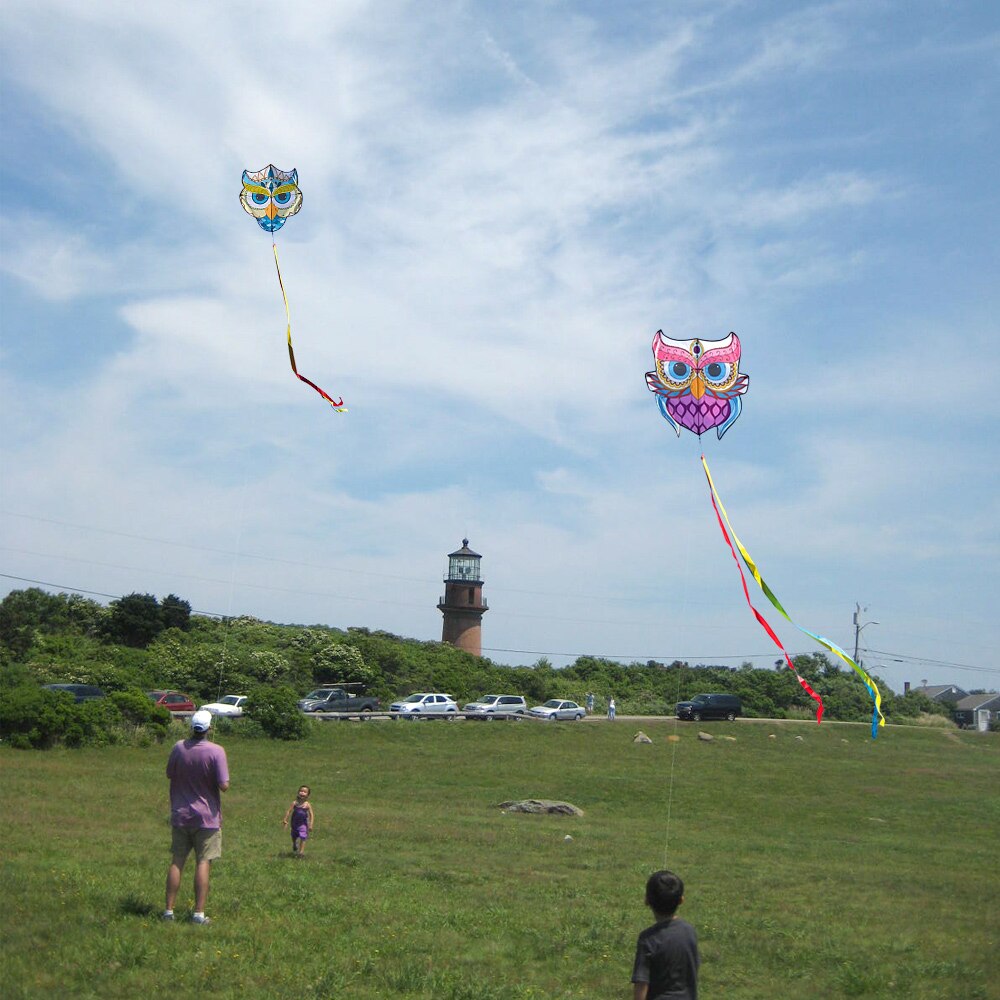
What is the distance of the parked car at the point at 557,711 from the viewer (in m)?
47.3

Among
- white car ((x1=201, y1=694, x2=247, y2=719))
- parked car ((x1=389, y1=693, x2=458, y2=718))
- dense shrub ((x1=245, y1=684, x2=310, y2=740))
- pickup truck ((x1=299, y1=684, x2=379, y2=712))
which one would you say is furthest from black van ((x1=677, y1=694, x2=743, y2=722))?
dense shrub ((x1=245, y1=684, x2=310, y2=740))

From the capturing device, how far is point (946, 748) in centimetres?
4647

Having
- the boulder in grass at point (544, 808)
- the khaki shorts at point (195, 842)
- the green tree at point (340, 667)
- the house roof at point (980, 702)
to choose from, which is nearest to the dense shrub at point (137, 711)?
the boulder in grass at point (544, 808)

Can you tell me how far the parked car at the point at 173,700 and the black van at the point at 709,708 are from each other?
924 inches

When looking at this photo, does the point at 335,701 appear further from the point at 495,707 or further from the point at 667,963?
the point at 667,963

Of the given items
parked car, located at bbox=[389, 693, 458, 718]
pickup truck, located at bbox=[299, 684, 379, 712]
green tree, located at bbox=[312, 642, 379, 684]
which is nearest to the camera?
pickup truck, located at bbox=[299, 684, 379, 712]

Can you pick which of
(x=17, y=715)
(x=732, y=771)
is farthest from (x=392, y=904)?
(x=732, y=771)

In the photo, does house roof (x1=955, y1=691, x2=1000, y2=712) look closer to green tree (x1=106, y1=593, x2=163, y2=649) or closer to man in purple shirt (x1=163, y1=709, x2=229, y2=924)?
green tree (x1=106, y1=593, x2=163, y2=649)

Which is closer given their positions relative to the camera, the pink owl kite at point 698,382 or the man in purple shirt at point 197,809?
the man in purple shirt at point 197,809

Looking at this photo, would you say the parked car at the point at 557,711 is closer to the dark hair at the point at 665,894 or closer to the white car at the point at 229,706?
the white car at the point at 229,706

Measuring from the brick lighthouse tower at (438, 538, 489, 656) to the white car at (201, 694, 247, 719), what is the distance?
825 inches

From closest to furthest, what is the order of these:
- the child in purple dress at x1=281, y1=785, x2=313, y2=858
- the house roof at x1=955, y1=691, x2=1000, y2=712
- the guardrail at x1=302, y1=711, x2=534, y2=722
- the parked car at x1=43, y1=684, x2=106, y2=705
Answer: the child in purple dress at x1=281, y1=785, x2=313, y2=858, the parked car at x1=43, y1=684, x2=106, y2=705, the guardrail at x1=302, y1=711, x2=534, y2=722, the house roof at x1=955, y1=691, x2=1000, y2=712

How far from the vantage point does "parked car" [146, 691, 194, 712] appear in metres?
37.4

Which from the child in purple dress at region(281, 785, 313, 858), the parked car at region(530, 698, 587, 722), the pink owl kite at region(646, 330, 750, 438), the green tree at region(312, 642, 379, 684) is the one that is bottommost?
the child in purple dress at region(281, 785, 313, 858)
